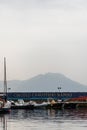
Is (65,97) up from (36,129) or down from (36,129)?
up

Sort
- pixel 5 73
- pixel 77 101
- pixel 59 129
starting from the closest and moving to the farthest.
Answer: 1. pixel 59 129
2. pixel 5 73
3. pixel 77 101

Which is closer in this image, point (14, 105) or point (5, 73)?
point (5, 73)

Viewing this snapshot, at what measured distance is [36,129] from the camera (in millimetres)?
56312

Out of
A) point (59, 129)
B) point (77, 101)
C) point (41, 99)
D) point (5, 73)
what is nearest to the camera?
point (59, 129)

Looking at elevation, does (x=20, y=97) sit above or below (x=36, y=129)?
above

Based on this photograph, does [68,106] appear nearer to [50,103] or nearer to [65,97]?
[50,103]

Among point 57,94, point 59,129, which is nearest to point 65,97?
point 57,94

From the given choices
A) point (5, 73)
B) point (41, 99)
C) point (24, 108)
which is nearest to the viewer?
point (5, 73)

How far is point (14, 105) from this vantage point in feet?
388

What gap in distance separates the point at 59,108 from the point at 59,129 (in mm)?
62605

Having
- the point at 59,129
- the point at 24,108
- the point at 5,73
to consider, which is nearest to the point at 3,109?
the point at 5,73

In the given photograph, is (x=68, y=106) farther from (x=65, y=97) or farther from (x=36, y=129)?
(x=36, y=129)

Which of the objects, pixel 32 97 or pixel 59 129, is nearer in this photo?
pixel 59 129

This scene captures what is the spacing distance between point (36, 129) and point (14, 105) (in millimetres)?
62332
